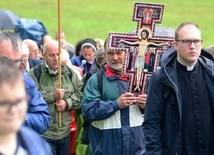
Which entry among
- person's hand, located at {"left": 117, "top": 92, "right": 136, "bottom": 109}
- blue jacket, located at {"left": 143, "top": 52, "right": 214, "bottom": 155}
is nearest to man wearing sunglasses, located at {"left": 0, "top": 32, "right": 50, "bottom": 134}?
blue jacket, located at {"left": 143, "top": 52, "right": 214, "bottom": 155}

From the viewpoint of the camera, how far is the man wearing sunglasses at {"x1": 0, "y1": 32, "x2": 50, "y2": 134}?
588 cm

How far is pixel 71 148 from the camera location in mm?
9562

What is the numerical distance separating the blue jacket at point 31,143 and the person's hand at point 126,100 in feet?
12.3

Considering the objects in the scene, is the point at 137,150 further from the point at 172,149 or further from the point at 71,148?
the point at 71,148

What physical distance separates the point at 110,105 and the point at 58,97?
1.28 metres

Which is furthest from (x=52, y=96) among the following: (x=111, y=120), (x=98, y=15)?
(x=98, y=15)

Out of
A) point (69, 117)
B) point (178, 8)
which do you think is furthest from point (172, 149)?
point (178, 8)

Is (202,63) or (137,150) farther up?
(202,63)

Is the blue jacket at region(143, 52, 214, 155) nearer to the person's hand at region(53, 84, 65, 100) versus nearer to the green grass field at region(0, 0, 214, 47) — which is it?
the person's hand at region(53, 84, 65, 100)

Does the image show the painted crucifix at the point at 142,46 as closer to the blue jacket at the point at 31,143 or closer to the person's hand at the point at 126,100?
the person's hand at the point at 126,100

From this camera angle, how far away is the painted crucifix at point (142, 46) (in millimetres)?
7766

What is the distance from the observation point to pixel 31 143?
3.81 metres

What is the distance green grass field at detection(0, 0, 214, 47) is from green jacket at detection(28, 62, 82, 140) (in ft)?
66.7

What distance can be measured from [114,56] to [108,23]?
26.9 m
